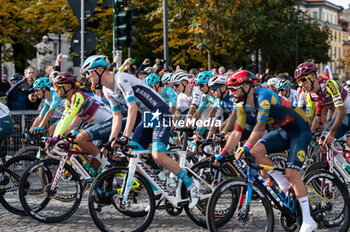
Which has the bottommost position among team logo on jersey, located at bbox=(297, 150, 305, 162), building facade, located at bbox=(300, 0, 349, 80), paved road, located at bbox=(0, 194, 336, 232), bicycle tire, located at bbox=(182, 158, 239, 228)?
paved road, located at bbox=(0, 194, 336, 232)

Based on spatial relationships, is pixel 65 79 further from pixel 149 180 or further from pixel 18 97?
pixel 18 97

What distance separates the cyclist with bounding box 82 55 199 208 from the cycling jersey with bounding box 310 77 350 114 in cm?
213

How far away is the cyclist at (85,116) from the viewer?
830 cm

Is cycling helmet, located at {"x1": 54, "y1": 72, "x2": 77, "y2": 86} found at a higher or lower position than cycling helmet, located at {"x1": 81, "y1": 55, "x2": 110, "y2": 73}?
lower

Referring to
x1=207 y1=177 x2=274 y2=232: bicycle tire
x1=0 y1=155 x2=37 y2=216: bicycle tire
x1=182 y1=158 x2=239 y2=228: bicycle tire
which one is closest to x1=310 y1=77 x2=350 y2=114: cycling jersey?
x1=182 y1=158 x2=239 y2=228: bicycle tire

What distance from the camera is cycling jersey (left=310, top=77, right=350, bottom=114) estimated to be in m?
7.78

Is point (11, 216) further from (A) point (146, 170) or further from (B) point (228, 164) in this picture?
(B) point (228, 164)

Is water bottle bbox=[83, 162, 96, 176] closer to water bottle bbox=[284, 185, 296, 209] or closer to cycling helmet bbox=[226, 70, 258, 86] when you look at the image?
cycling helmet bbox=[226, 70, 258, 86]

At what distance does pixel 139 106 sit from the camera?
734 centimetres

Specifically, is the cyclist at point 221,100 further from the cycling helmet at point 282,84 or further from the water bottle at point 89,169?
the cycling helmet at point 282,84

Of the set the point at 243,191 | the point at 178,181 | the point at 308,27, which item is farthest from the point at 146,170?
the point at 308,27

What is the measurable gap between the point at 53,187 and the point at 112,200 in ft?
4.10

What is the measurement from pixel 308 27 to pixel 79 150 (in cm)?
4577

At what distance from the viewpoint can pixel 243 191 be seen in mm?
6113
